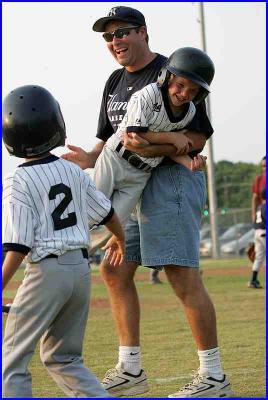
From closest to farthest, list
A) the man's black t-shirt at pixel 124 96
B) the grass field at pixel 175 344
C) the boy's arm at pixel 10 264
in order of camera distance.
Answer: the boy's arm at pixel 10 264, the man's black t-shirt at pixel 124 96, the grass field at pixel 175 344

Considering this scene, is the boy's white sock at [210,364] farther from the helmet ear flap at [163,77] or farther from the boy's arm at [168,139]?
the helmet ear flap at [163,77]

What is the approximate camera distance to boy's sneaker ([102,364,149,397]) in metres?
6.12

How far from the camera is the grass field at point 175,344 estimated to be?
253 inches

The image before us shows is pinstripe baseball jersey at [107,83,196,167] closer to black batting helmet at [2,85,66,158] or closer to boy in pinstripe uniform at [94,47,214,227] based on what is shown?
boy in pinstripe uniform at [94,47,214,227]

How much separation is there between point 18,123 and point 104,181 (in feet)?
4.35

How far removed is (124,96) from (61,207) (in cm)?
173

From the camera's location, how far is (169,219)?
19.7 feet

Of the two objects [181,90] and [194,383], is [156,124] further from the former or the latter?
[194,383]

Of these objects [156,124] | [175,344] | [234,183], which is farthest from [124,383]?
[234,183]

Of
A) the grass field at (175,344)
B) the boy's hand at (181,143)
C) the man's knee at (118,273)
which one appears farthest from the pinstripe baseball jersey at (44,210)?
the grass field at (175,344)

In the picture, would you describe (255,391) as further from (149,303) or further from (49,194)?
(149,303)

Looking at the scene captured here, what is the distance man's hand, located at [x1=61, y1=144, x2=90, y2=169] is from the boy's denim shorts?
1.50 ft

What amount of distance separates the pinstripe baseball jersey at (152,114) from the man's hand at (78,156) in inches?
13.2

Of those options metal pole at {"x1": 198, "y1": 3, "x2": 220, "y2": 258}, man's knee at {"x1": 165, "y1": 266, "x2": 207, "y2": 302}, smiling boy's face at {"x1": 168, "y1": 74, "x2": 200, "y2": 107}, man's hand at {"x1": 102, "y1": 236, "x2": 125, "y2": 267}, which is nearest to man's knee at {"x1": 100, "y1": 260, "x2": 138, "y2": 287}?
man's hand at {"x1": 102, "y1": 236, "x2": 125, "y2": 267}
